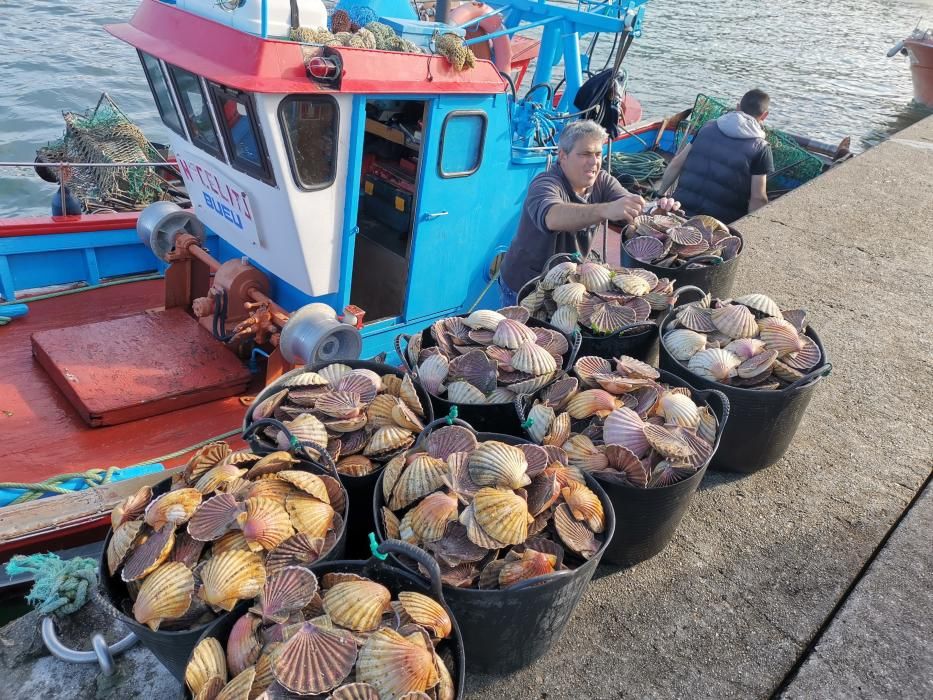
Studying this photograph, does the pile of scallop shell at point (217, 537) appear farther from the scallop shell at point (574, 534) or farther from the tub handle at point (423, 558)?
the scallop shell at point (574, 534)

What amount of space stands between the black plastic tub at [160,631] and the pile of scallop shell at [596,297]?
55.8 inches

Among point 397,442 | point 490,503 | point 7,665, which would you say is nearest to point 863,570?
point 490,503

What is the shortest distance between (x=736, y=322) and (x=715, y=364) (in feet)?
0.96

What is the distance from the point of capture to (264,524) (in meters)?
1.66

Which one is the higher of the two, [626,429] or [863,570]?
[626,429]

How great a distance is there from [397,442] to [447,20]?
5.51 metres

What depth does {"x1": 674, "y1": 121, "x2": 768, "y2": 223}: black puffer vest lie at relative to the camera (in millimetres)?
5328

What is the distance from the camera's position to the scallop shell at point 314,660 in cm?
139

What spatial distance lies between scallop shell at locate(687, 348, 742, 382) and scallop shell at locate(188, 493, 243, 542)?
5.68 ft

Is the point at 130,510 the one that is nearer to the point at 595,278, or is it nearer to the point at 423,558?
the point at 423,558

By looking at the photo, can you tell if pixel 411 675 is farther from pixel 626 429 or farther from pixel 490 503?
pixel 626 429

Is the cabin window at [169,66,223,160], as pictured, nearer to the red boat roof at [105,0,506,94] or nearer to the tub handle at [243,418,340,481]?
the red boat roof at [105,0,506,94]

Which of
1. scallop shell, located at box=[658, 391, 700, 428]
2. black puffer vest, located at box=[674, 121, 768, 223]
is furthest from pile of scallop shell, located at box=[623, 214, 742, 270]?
black puffer vest, located at box=[674, 121, 768, 223]

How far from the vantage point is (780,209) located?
5352 mm
